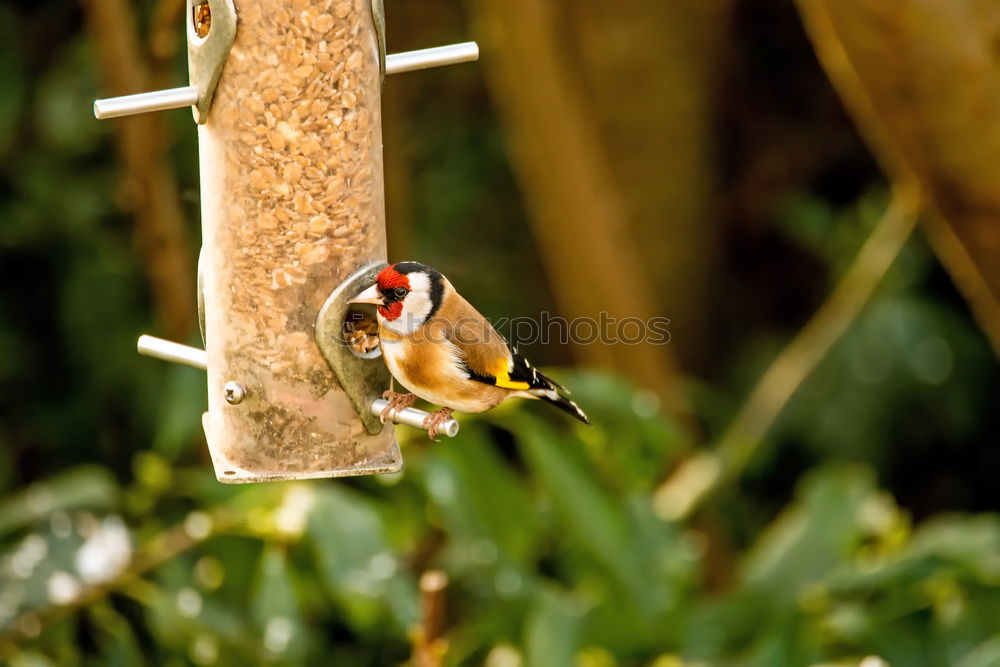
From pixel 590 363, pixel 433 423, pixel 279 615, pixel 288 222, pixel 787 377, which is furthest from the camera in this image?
pixel 590 363

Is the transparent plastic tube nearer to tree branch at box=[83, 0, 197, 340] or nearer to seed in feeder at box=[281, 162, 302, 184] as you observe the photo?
seed in feeder at box=[281, 162, 302, 184]

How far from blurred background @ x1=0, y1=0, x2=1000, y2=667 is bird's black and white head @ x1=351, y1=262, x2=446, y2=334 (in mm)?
509

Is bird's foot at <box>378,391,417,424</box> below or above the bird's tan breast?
below

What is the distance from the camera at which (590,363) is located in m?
5.09

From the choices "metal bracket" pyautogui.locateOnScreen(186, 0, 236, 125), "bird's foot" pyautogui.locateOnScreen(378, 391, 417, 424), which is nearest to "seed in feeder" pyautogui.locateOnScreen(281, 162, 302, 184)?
"metal bracket" pyautogui.locateOnScreen(186, 0, 236, 125)

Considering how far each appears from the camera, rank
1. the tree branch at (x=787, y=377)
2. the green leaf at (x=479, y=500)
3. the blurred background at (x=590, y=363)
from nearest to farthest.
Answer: the blurred background at (x=590, y=363), the green leaf at (x=479, y=500), the tree branch at (x=787, y=377)

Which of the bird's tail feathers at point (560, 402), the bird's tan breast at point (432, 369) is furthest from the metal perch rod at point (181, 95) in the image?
the bird's tail feathers at point (560, 402)

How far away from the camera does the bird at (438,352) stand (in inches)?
90.2

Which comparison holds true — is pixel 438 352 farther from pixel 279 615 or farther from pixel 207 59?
pixel 279 615

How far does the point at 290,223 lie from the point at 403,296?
280 mm

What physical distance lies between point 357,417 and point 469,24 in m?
3.59

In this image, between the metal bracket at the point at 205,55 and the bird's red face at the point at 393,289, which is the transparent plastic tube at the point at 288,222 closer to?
the metal bracket at the point at 205,55

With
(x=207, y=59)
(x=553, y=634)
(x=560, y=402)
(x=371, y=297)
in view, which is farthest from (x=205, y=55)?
(x=553, y=634)

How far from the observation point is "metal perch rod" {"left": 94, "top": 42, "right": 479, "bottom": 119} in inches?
85.4
